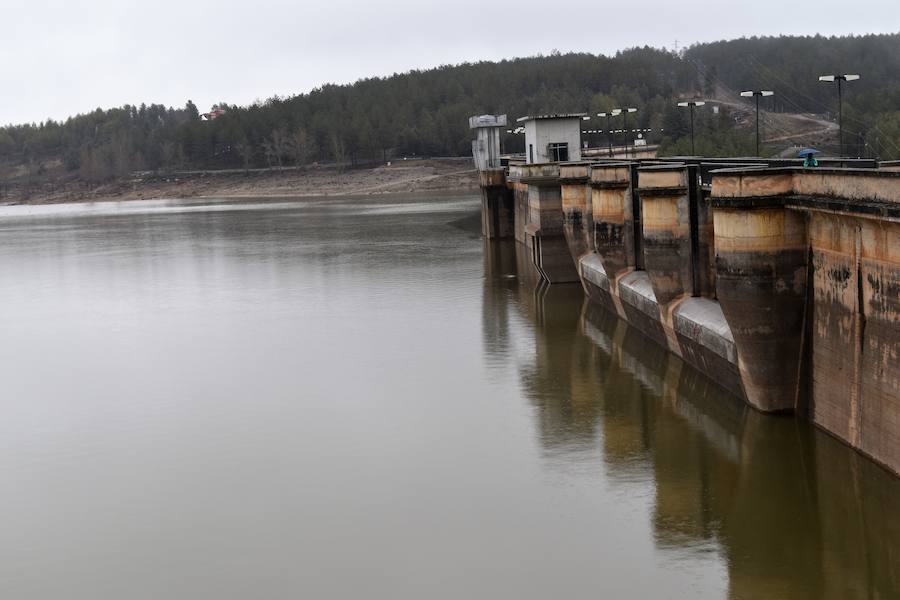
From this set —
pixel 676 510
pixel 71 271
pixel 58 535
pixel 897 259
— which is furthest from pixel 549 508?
pixel 71 271

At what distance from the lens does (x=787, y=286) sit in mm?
18312

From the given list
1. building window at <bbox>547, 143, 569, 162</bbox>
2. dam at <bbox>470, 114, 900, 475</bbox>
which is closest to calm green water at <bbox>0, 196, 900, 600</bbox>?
dam at <bbox>470, 114, 900, 475</bbox>

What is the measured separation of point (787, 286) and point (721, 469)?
3.22 m

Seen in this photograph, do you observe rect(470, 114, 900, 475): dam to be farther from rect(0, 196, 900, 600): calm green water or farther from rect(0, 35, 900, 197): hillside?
rect(0, 35, 900, 197): hillside

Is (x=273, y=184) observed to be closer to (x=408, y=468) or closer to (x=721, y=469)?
(x=408, y=468)

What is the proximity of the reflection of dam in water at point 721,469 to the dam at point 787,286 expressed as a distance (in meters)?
0.49

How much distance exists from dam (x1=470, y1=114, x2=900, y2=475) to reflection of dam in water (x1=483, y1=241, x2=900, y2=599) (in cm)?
49

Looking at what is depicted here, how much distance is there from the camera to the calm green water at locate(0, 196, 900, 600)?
46.3 ft

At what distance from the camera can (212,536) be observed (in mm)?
15727

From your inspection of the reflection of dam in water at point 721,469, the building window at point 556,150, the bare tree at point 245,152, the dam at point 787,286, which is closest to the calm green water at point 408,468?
the reflection of dam in water at point 721,469

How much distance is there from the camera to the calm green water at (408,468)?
14117 millimetres

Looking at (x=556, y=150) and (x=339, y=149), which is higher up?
(x=339, y=149)

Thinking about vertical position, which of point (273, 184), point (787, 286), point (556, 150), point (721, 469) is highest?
point (556, 150)

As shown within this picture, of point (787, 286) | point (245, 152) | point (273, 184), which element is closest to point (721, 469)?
point (787, 286)
